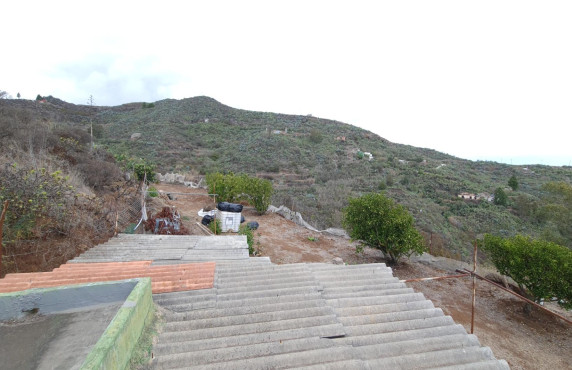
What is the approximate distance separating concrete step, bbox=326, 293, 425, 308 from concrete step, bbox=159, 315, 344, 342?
1.34 feet

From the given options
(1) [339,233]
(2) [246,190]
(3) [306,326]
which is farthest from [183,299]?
(2) [246,190]

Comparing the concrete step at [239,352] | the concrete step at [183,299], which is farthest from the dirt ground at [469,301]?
the concrete step at [183,299]

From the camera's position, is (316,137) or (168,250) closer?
(168,250)

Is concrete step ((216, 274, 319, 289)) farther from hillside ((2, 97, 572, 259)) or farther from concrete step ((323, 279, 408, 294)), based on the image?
hillside ((2, 97, 572, 259))

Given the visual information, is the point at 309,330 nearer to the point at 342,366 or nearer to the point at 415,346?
the point at 342,366

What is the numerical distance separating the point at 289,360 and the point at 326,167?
A: 951 inches

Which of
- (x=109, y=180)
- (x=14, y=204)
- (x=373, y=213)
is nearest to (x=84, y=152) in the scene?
(x=109, y=180)

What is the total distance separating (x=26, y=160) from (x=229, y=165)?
17632 mm

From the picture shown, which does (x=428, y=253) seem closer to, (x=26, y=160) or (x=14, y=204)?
(x=14, y=204)

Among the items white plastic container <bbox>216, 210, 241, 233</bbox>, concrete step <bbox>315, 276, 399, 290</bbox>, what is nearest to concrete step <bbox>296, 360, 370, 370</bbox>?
concrete step <bbox>315, 276, 399, 290</bbox>

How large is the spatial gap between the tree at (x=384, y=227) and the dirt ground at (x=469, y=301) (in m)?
0.78

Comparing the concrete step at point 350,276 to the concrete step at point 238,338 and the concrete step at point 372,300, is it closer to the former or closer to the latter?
the concrete step at point 372,300

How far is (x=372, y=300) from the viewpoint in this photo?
3279 mm

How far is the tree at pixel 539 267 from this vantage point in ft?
17.8
